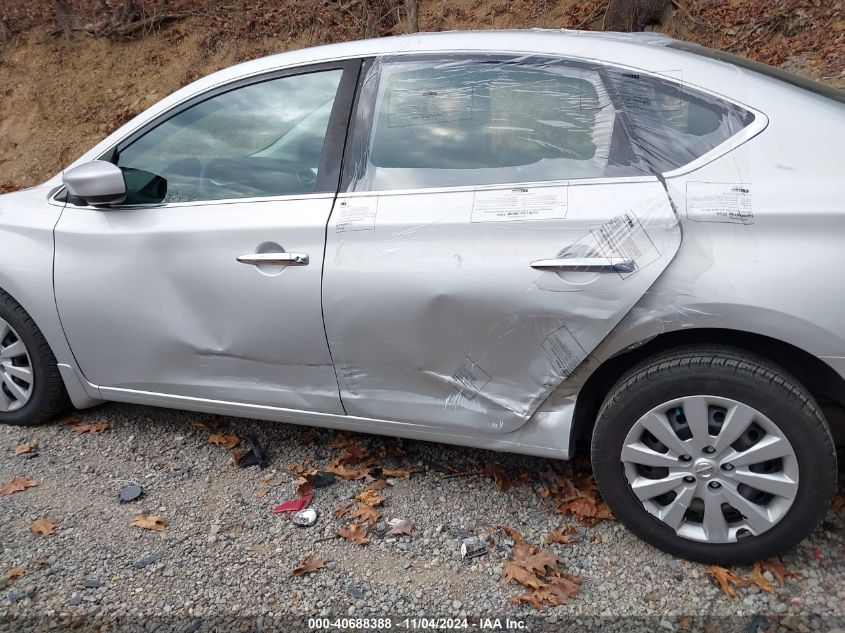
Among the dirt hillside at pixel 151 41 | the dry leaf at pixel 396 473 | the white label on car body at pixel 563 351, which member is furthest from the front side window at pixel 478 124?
the dirt hillside at pixel 151 41

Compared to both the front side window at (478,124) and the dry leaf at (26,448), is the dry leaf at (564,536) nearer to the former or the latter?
the front side window at (478,124)

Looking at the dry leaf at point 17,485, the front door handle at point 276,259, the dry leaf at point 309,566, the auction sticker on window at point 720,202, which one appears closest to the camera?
the auction sticker on window at point 720,202

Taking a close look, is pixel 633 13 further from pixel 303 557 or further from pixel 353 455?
pixel 303 557

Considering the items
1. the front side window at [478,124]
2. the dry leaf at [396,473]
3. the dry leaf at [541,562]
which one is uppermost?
the front side window at [478,124]

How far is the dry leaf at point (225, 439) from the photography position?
352cm

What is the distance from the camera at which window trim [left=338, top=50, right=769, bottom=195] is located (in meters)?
2.36

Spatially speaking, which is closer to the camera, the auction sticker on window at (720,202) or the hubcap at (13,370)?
the auction sticker on window at (720,202)

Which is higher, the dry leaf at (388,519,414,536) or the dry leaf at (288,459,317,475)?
the dry leaf at (388,519,414,536)

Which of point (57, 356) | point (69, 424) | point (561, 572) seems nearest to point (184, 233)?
point (57, 356)

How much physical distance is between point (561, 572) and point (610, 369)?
759mm

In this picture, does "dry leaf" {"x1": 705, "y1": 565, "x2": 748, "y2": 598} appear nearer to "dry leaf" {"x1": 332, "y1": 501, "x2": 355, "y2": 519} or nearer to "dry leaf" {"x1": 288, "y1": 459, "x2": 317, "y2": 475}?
"dry leaf" {"x1": 332, "y1": 501, "x2": 355, "y2": 519}

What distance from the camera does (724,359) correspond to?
233 cm

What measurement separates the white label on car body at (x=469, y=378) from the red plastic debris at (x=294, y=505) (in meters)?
0.89

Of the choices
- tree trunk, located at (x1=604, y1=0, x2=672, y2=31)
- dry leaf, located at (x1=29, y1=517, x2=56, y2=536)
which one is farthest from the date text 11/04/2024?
tree trunk, located at (x1=604, y1=0, x2=672, y2=31)
